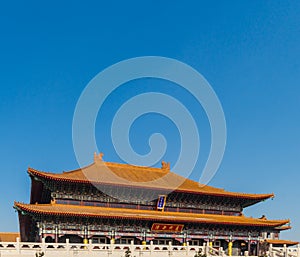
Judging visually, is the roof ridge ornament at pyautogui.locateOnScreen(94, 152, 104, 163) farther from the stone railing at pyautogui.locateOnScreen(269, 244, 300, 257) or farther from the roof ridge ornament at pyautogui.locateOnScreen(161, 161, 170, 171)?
the stone railing at pyautogui.locateOnScreen(269, 244, 300, 257)

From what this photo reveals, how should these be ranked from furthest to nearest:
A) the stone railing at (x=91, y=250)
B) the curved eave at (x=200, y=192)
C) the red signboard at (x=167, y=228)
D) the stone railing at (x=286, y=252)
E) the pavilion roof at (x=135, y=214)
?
the red signboard at (x=167, y=228), the curved eave at (x=200, y=192), the pavilion roof at (x=135, y=214), the stone railing at (x=286, y=252), the stone railing at (x=91, y=250)

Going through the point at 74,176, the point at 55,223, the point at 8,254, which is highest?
the point at 74,176

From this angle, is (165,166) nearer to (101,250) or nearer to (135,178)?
(135,178)

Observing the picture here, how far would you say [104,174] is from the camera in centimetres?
3023

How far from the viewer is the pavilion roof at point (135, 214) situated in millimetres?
25306

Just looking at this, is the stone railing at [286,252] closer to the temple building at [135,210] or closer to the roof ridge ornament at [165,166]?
the temple building at [135,210]

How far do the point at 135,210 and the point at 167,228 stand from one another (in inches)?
105

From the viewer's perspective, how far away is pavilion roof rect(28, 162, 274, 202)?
27422 mm

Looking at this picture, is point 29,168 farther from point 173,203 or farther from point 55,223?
point 173,203

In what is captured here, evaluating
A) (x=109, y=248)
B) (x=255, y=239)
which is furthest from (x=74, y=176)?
(x=255, y=239)

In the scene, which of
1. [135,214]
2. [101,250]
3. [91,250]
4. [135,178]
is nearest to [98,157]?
[135,178]

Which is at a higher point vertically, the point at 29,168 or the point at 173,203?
the point at 29,168

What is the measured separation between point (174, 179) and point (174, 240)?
556 cm

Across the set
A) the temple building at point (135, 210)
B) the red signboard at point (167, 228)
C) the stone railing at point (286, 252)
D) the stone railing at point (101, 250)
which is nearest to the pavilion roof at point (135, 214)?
the temple building at point (135, 210)
